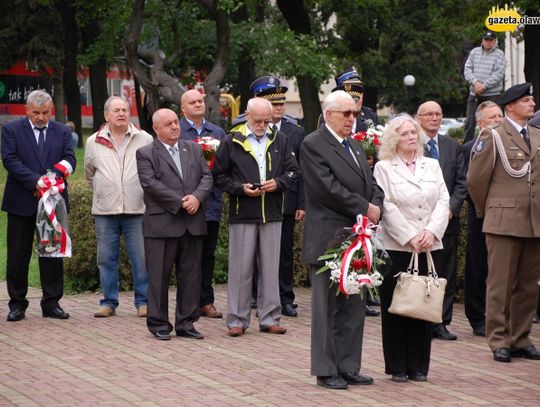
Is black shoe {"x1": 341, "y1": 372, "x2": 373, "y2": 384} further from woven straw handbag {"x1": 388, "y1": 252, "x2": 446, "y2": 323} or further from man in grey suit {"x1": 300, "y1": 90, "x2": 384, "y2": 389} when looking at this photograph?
woven straw handbag {"x1": 388, "y1": 252, "x2": 446, "y2": 323}

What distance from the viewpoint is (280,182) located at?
1076 cm

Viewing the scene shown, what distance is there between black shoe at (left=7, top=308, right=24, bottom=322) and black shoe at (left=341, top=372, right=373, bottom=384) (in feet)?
13.8

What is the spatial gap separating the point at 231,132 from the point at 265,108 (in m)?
0.47

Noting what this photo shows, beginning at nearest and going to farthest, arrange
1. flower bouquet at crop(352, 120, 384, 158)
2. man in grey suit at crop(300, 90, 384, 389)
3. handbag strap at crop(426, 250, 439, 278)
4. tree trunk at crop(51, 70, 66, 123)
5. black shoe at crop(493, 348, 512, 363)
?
1. man in grey suit at crop(300, 90, 384, 389)
2. handbag strap at crop(426, 250, 439, 278)
3. black shoe at crop(493, 348, 512, 363)
4. flower bouquet at crop(352, 120, 384, 158)
5. tree trunk at crop(51, 70, 66, 123)

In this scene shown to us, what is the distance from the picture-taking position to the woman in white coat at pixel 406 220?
28.2ft

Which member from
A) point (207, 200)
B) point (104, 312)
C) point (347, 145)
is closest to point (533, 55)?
point (207, 200)

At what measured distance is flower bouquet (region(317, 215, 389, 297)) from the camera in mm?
8258

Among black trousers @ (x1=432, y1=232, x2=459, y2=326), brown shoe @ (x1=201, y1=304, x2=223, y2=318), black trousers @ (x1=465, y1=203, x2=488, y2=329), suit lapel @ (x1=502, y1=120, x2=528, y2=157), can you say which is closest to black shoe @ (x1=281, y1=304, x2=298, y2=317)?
brown shoe @ (x1=201, y1=304, x2=223, y2=318)

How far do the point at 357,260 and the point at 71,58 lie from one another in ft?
127

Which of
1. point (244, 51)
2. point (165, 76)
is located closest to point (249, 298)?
point (165, 76)

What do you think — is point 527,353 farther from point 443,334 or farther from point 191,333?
point 191,333

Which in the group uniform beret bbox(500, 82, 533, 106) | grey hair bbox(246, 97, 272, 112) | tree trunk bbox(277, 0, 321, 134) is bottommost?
grey hair bbox(246, 97, 272, 112)

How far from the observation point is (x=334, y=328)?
28.2ft

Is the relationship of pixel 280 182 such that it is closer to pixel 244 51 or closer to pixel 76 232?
pixel 76 232
